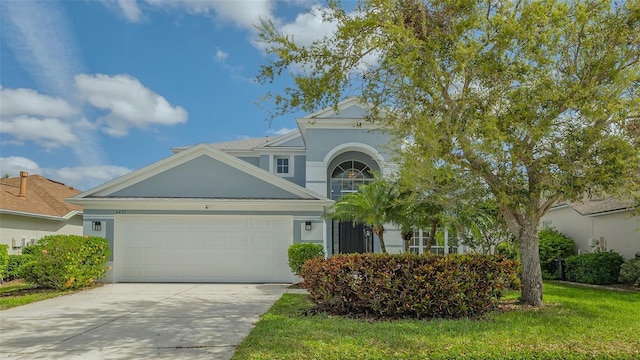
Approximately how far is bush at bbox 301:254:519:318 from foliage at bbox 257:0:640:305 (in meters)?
1.33

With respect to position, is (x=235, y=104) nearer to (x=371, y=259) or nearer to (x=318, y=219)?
(x=318, y=219)

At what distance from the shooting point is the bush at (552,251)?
18250 millimetres

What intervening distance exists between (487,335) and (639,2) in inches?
245

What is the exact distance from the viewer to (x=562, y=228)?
20.7m

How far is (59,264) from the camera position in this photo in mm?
13133

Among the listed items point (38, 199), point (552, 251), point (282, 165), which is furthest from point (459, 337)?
point (38, 199)

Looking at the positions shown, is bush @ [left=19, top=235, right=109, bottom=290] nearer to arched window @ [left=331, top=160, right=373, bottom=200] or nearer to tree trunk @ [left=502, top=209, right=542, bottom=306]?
arched window @ [left=331, top=160, right=373, bottom=200]

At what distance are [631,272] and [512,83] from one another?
8.61 m

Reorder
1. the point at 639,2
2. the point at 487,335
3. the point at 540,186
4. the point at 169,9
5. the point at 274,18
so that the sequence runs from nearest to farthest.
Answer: the point at 487,335
the point at 639,2
the point at 540,186
the point at 274,18
the point at 169,9

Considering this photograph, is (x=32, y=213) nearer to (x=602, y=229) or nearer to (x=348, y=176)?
(x=348, y=176)

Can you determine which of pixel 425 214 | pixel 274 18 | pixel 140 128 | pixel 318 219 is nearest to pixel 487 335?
pixel 425 214

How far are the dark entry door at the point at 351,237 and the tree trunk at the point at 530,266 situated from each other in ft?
36.2

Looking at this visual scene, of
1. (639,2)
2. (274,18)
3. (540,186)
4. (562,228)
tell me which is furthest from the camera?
(562,228)

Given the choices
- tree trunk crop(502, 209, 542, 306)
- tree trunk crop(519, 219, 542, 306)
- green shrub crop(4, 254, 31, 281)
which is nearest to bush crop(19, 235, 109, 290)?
green shrub crop(4, 254, 31, 281)
